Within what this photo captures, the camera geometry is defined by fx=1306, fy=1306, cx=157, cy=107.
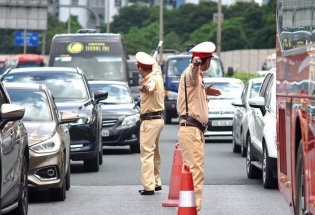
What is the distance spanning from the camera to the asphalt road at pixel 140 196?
49.5 feet

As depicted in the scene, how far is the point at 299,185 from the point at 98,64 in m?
25.0

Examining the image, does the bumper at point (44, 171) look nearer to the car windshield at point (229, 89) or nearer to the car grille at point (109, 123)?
the car grille at point (109, 123)

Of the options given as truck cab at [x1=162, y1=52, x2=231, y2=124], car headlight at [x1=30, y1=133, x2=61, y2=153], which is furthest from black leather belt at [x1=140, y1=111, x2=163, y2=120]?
truck cab at [x1=162, y1=52, x2=231, y2=124]

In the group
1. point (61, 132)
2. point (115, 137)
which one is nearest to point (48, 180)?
point (61, 132)

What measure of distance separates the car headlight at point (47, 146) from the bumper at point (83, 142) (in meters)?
4.62

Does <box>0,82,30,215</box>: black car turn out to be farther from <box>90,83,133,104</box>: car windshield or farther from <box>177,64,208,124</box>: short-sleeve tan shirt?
<box>90,83,133,104</box>: car windshield

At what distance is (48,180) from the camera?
15703mm

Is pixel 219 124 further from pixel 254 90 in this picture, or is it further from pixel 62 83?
pixel 62 83

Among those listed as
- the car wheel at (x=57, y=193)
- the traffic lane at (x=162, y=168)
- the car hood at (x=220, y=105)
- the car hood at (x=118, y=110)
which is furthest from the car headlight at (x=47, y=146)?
the car hood at (x=220, y=105)

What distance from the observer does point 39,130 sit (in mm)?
16328

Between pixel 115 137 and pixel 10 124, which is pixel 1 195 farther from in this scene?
pixel 115 137

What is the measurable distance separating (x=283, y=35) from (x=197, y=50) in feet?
3.28

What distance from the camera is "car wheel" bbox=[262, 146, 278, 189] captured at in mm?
17441

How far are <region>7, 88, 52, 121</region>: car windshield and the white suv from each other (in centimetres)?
297
